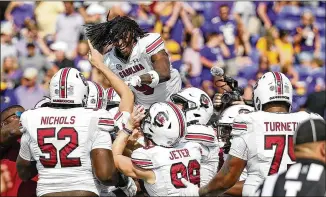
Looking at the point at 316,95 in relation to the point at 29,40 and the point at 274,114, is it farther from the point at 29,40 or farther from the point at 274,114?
the point at 274,114

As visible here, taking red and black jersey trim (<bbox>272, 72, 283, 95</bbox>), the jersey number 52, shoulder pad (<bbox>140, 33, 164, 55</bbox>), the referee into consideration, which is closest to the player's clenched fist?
the jersey number 52

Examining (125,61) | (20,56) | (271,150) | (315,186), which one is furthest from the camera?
(20,56)

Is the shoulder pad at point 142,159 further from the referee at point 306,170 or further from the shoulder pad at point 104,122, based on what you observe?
the referee at point 306,170

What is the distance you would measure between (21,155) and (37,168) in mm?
188

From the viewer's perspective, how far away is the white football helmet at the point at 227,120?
948 centimetres

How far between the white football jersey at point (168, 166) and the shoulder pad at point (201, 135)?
0.71m

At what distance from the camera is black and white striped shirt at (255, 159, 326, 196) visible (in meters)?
5.86

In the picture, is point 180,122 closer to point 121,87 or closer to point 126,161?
point 126,161

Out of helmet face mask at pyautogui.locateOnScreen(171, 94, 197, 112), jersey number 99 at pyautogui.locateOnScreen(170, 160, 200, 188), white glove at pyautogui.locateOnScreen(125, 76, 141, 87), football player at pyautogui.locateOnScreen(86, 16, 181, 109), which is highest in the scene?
football player at pyautogui.locateOnScreen(86, 16, 181, 109)

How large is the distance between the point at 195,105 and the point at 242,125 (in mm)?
1382

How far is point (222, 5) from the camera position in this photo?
18.7 m

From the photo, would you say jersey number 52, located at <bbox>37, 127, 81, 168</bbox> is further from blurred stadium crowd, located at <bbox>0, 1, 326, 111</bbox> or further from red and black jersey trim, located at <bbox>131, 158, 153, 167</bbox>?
blurred stadium crowd, located at <bbox>0, 1, 326, 111</bbox>

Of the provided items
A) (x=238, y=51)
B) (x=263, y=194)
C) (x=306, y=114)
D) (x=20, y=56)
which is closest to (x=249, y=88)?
(x=238, y=51)

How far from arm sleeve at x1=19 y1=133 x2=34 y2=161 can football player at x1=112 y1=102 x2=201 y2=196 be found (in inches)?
31.9
